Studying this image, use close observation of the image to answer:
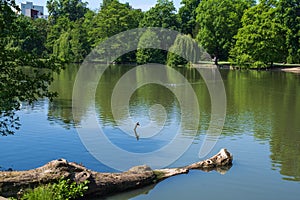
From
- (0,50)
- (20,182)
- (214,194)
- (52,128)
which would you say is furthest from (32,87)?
(52,128)

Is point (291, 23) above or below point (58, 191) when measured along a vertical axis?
above

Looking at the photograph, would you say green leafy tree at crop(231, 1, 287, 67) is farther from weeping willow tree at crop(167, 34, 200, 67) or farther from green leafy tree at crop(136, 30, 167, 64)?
green leafy tree at crop(136, 30, 167, 64)

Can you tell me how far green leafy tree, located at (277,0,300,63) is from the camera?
65.6 m

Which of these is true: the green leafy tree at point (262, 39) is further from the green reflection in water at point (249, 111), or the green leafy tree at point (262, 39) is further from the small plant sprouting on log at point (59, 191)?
the small plant sprouting on log at point (59, 191)

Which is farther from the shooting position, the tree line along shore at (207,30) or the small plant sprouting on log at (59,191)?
the tree line along shore at (207,30)

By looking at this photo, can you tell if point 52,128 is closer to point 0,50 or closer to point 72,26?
point 0,50

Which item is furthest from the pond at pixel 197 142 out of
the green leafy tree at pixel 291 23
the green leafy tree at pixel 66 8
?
the green leafy tree at pixel 66 8

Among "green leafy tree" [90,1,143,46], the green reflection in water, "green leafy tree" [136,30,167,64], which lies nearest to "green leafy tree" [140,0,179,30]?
"green leafy tree" [90,1,143,46]

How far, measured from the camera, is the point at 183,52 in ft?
222

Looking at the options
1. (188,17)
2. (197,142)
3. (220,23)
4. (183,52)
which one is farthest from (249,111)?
(188,17)

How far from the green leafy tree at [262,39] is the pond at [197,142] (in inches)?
1339

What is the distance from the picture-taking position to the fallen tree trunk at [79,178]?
34.1 feet

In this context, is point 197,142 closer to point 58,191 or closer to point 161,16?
point 58,191

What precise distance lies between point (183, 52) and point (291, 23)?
699 inches
